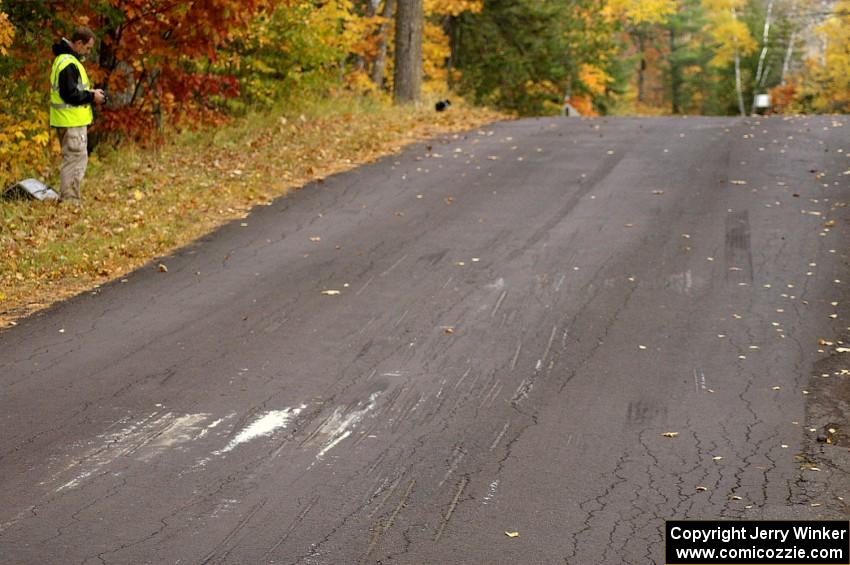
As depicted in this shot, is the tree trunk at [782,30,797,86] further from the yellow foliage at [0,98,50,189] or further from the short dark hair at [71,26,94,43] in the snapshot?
the short dark hair at [71,26,94,43]

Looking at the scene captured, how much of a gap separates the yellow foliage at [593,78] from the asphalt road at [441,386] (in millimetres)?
25082

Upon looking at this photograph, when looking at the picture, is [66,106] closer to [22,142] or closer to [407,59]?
[22,142]

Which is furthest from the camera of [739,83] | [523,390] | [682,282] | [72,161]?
[739,83]

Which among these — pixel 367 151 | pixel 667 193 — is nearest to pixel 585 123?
pixel 367 151

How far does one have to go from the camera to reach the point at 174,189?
1325 centimetres

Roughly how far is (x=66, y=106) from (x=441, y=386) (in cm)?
697

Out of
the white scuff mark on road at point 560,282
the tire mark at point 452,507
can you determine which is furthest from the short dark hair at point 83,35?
the tire mark at point 452,507

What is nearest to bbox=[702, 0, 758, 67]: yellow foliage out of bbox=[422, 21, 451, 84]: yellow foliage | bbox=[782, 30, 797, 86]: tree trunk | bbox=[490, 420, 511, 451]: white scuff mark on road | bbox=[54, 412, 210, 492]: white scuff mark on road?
bbox=[782, 30, 797, 86]: tree trunk

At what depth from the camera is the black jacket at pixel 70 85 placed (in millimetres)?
11773

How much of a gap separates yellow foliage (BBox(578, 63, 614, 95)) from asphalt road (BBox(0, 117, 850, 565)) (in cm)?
2508

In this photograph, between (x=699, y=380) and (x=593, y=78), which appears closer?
(x=699, y=380)

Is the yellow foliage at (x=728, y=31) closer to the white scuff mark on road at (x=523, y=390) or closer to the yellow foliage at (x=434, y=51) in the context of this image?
the yellow foliage at (x=434, y=51)

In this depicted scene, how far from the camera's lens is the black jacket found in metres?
11.8

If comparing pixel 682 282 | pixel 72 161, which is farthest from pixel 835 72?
pixel 72 161
